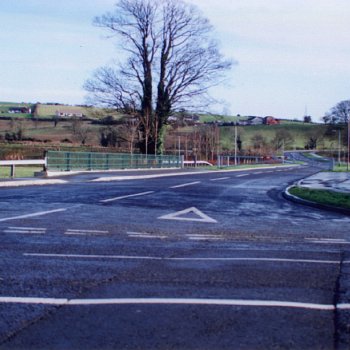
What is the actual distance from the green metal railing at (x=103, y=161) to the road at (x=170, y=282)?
20.4 m

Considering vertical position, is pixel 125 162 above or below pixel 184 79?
below

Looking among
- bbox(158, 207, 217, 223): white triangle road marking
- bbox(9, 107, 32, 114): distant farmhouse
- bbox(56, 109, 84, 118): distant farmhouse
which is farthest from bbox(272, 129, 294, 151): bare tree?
bbox(158, 207, 217, 223): white triangle road marking

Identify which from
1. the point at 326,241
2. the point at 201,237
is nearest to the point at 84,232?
the point at 201,237

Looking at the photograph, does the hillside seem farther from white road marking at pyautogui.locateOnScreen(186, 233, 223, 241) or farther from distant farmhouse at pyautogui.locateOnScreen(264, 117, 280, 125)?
white road marking at pyautogui.locateOnScreen(186, 233, 223, 241)

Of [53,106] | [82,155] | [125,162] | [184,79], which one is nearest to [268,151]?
[53,106]

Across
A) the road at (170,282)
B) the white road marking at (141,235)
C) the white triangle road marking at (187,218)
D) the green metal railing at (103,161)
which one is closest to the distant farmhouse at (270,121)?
the green metal railing at (103,161)

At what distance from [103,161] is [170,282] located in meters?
34.2

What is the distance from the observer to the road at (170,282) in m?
4.69

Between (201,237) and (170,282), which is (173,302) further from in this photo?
(201,237)

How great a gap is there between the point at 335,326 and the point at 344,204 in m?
12.0

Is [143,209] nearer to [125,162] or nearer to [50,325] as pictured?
[50,325]

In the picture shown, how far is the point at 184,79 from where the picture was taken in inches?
2012

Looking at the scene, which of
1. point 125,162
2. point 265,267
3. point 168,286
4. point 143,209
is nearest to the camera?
point 168,286

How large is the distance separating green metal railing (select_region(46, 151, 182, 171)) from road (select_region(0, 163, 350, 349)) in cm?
2036
